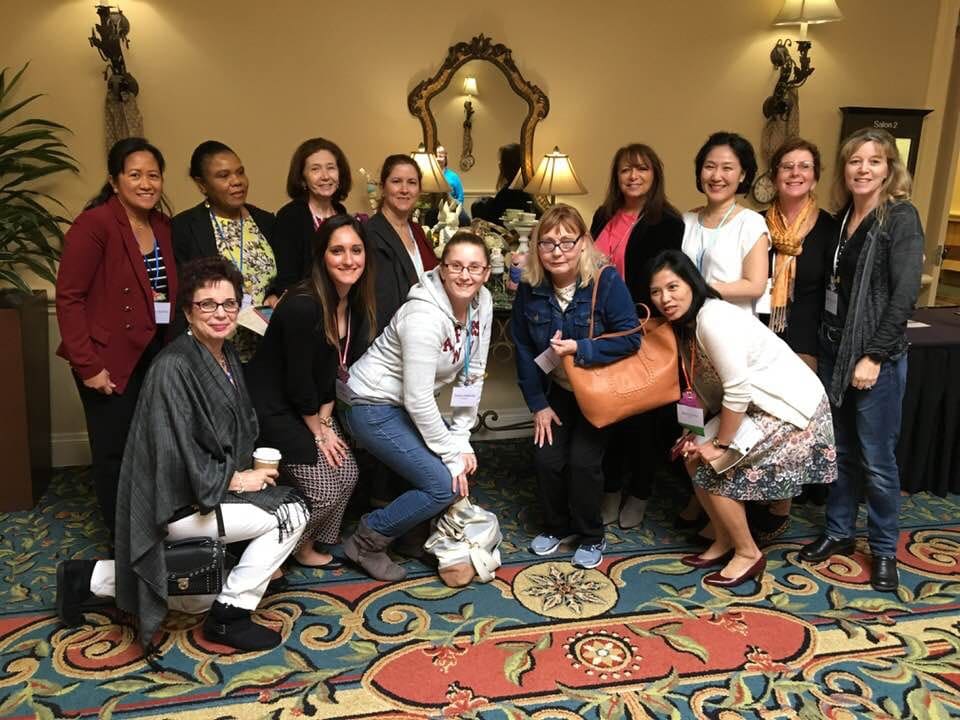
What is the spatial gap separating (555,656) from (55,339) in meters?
2.72

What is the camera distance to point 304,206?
288cm

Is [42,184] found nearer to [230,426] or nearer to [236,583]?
[230,426]

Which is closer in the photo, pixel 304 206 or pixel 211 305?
pixel 211 305

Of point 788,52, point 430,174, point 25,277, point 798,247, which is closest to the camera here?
point 798,247

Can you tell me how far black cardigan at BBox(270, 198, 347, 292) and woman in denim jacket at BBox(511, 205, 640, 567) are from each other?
81 centimetres

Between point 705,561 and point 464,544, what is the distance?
0.89 metres

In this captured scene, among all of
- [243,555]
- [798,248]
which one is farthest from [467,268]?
[798,248]

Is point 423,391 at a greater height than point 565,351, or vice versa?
point 565,351

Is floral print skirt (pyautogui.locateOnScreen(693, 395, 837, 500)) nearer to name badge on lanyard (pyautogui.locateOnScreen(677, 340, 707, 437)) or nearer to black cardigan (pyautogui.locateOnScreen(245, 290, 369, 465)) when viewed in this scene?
name badge on lanyard (pyautogui.locateOnScreen(677, 340, 707, 437))

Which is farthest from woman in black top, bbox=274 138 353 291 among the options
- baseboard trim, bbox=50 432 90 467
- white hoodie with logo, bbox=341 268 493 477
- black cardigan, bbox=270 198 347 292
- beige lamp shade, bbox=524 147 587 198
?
baseboard trim, bbox=50 432 90 467

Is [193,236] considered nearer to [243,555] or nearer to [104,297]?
[104,297]

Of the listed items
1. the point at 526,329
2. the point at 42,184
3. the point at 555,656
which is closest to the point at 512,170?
the point at 526,329

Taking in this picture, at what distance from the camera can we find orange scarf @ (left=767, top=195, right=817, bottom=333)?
9.09 feet

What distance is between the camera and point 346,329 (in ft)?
8.63
